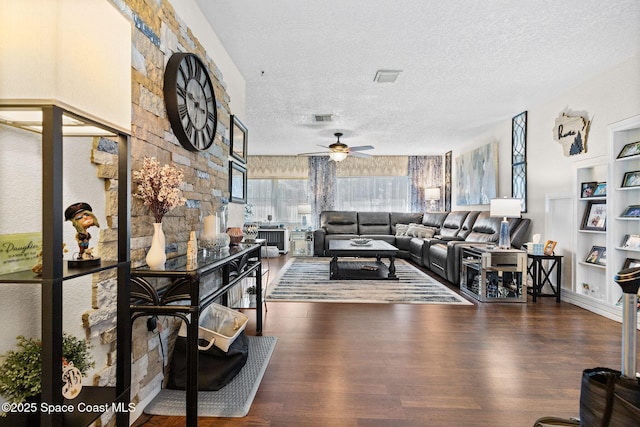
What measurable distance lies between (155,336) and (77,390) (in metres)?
0.89

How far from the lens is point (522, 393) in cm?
195

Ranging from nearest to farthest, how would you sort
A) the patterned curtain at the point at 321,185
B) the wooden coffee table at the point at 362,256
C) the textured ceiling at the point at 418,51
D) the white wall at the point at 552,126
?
the textured ceiling at the point at 418,51 → the white wall at the point at 552,126 → the wooden coffee table at the point at 362,256 → the patterned curtain at the point at 321,185

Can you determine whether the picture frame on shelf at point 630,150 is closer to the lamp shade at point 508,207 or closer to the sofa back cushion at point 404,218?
the lamp shade at point 508,207

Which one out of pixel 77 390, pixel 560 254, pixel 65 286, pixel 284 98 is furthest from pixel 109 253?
pixel 560 254

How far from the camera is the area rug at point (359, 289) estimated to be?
3.99 metres

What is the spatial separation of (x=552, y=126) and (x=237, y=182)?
13.3 feet

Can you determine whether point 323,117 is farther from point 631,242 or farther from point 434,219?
point 631,242

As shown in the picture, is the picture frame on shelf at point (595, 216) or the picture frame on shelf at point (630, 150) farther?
the picture frame on shelf at point (595, 216)

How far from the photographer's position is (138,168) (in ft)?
5.54

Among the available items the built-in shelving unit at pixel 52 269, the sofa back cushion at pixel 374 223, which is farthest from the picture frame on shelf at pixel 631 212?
the sofa back cushion at pixel 374 223

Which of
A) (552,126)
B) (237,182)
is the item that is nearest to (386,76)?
(237,182)

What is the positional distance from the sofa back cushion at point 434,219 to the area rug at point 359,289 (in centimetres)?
202

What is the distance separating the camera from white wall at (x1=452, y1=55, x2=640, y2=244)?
3297 millimetres

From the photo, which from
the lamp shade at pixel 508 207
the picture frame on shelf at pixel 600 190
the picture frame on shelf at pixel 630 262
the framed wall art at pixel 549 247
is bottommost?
the picture frame on shelf at pixel 630 262
